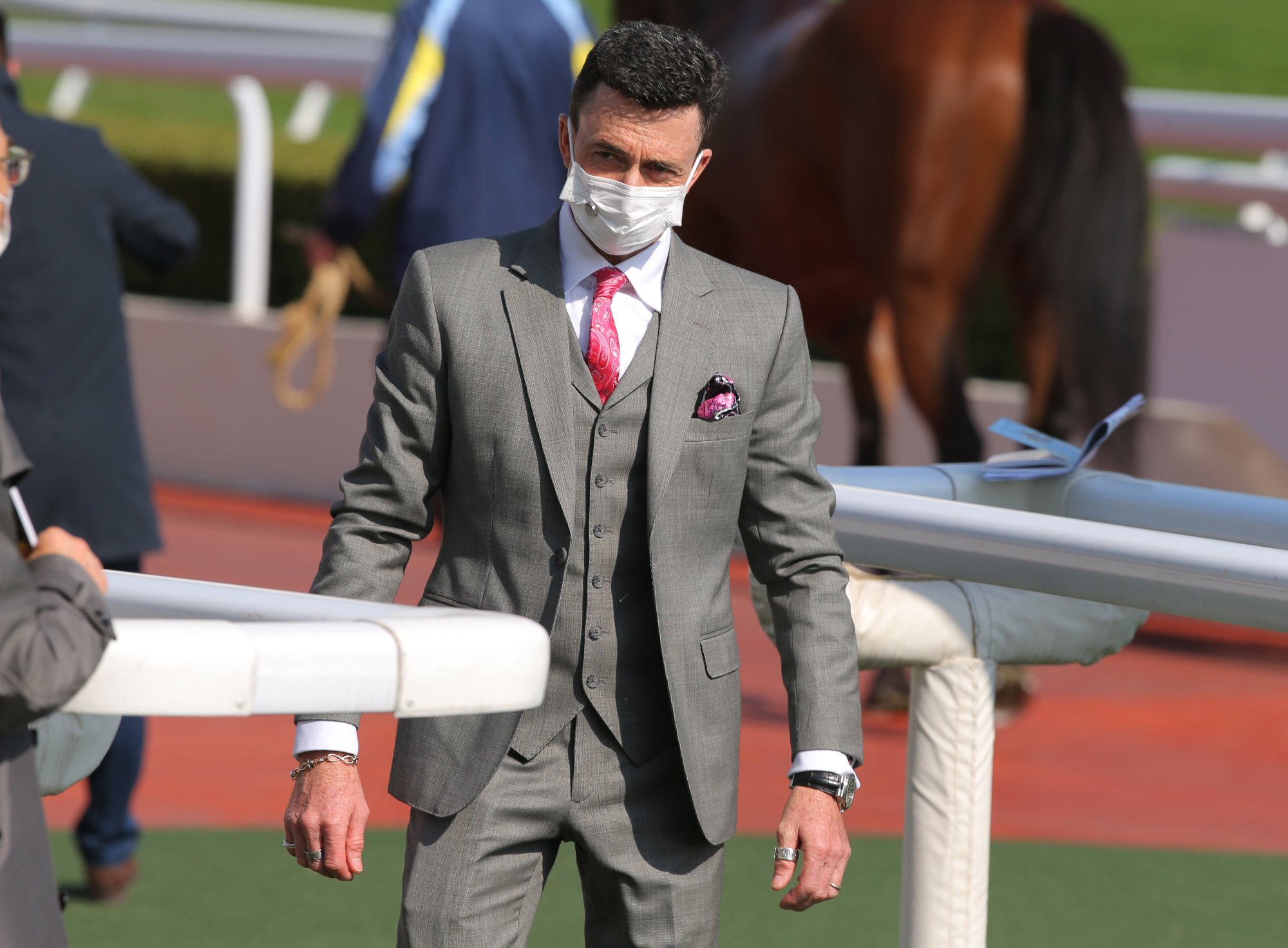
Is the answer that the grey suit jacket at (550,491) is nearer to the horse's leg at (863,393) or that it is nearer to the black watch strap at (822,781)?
the black watch strap at (822,781)

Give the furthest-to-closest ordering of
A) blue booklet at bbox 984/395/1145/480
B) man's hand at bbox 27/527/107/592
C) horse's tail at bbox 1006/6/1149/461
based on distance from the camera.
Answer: horse's tail at bbox 1006/6/1149/461
blue booklet at bbox 984/395/1145/480
man's hand at bbox 27/527/107/592

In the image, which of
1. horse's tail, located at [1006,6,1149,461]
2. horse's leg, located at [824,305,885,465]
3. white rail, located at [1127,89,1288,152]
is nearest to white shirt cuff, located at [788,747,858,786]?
horse's tail, located at [1006,6,1149,461]

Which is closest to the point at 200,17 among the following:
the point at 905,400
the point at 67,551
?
the point at 905,400

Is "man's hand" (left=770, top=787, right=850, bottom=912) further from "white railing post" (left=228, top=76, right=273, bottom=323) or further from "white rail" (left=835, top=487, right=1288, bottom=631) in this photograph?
"white railing post" (left=228, top=76, right=273, bottom=323)

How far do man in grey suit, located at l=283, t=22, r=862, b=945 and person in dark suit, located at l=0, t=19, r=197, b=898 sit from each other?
1.83 m

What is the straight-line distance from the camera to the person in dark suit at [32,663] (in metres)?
1.43

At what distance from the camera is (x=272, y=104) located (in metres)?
23.9

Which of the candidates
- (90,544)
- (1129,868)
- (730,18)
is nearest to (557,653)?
(90,544)

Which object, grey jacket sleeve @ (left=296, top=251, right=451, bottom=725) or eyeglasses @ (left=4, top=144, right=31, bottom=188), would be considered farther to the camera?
grey jacket sleeve @ (left=296, top=251, right=451, bottom=725)

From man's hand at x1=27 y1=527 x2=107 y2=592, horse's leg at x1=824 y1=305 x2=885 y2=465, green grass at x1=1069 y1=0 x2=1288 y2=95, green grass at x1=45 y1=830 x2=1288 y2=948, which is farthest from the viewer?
green grass at x1=1069 y1=0 x2=1288 y2=95

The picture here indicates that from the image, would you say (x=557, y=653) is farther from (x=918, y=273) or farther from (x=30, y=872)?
(x=918, y=273)

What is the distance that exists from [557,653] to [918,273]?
11.4ft

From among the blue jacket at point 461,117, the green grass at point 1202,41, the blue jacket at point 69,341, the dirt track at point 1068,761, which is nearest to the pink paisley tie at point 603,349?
the blue jacket at point 69,341

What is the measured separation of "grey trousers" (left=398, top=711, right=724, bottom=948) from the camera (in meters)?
2.03
